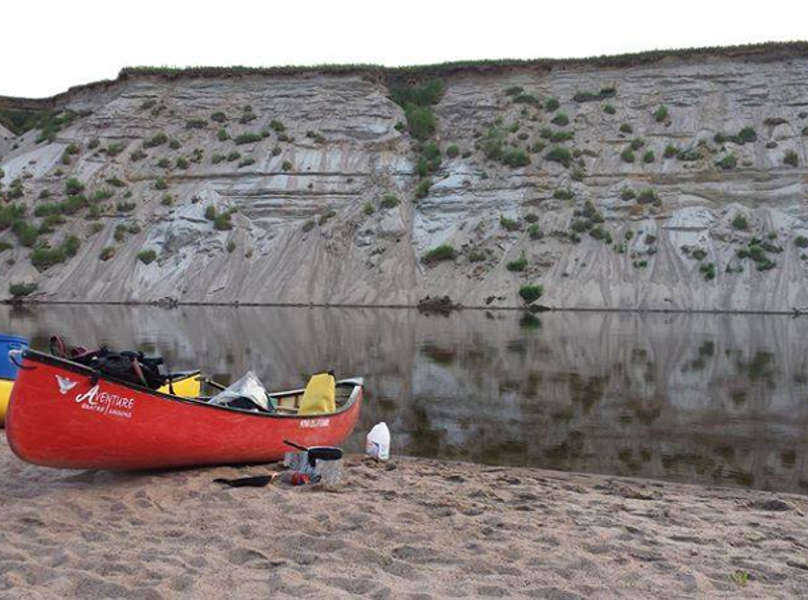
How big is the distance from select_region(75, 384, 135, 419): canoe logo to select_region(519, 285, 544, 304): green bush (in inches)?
1348

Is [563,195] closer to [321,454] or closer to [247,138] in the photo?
[247,138]

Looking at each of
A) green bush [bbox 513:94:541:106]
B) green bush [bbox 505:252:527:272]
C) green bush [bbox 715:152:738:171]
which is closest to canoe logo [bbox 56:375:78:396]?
green bush [bbox 505:252:527:272]

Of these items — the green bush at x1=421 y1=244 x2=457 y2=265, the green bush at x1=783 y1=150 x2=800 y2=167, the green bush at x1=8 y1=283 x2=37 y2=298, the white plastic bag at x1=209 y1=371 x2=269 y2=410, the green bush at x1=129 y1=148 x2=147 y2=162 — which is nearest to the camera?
the white plastic bag at x1=209 y1=371 x2=269 y2=410

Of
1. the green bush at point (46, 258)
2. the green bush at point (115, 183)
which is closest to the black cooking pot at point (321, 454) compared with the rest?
the green bush at point (46, 258)

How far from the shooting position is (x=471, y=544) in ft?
19.3

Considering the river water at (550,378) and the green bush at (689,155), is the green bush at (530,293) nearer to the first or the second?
the river water at (550,378)

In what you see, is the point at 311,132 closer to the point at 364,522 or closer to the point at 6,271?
the point at 6,271

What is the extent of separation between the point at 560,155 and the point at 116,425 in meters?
43.8

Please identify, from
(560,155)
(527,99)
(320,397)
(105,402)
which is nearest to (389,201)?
(560,155)

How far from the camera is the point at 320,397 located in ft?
31.4

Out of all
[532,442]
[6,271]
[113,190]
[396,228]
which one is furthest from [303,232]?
[532,442]

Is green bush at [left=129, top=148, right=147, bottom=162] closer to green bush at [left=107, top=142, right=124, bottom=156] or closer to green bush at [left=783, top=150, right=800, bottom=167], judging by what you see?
green bush at [left=107, top=142, right=124, bottom=156]

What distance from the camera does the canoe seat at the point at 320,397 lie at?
9.53 m

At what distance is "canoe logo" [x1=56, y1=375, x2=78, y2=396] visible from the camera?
6.92 m
